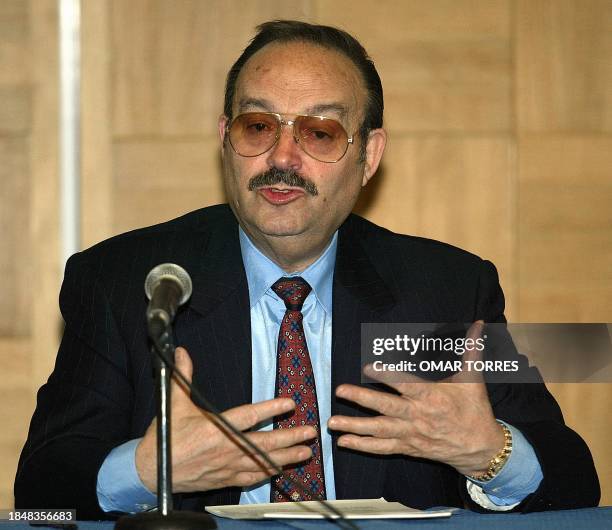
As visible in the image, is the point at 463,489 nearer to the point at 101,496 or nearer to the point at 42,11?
the point at 101,496

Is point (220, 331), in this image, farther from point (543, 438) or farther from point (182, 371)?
point (543, 438)

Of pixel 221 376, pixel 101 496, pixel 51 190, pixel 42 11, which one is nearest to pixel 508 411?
pixel 221 376

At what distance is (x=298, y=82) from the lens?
263 cm

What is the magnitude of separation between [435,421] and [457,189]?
6.22ft

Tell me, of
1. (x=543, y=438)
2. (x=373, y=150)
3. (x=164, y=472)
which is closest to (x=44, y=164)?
(x=373, y=150)

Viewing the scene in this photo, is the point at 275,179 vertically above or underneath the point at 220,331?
above

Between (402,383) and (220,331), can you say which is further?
(220,331)

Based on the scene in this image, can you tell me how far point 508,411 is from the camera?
2520mm

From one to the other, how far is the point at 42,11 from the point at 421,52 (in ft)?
4.77

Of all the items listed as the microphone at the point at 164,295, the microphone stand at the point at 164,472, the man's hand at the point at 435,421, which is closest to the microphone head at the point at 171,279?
the microphone at the point at 164,295

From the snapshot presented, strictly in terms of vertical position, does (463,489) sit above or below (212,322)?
below

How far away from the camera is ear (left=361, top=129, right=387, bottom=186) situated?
9.45 ft

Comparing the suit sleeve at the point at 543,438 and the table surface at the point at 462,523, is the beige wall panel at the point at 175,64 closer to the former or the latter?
the suit sleeve at the point at 543,438

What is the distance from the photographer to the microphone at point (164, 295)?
160 centimetres
